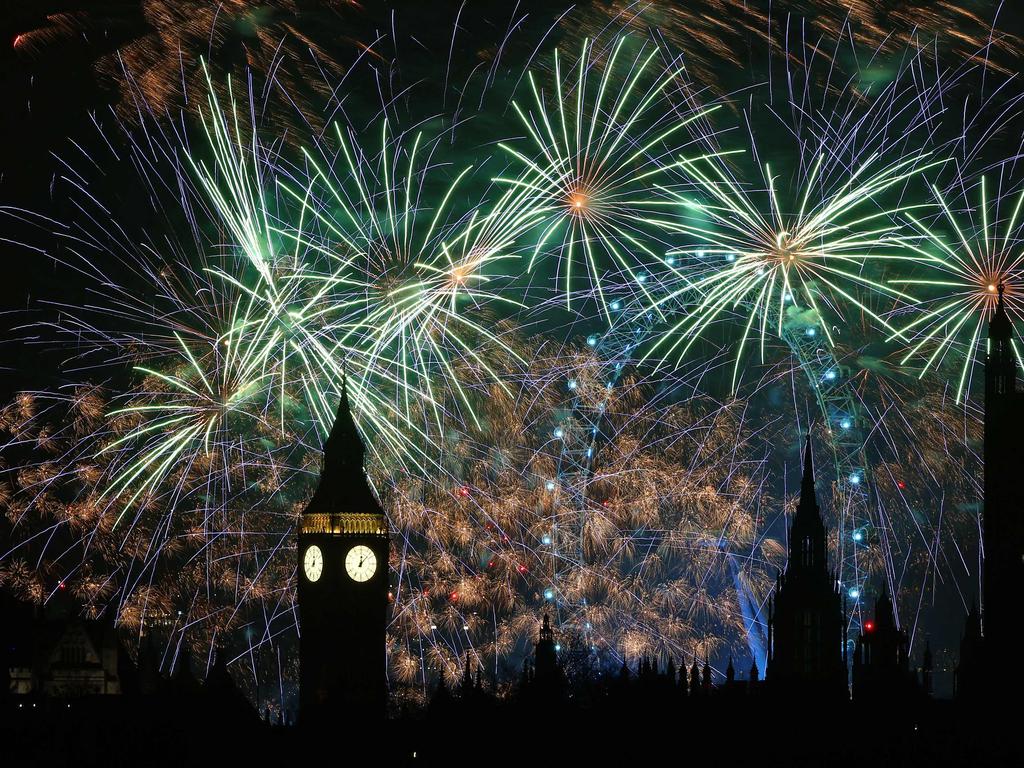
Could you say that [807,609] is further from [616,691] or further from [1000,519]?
[1000,519]

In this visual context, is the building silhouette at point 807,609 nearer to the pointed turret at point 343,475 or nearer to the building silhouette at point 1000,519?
the building silhouette at point 1000,519

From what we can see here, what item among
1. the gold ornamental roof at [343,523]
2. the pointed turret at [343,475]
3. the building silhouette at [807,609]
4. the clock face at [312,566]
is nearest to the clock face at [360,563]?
the gold ornamental roof at [343,523]

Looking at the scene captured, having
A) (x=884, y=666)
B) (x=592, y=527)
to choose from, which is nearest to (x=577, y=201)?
(x=592, y=527)

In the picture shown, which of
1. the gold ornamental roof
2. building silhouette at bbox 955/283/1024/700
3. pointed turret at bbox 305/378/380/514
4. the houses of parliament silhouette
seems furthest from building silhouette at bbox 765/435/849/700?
pointed turret at bbox 305/378/380/514

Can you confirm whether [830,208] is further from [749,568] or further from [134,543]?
[134,543]

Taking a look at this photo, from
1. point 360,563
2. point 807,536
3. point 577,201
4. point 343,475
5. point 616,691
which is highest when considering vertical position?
point 577,201

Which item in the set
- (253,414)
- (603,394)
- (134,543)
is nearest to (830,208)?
(603,394)
